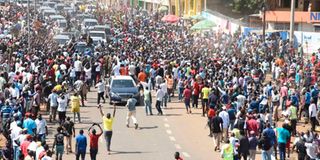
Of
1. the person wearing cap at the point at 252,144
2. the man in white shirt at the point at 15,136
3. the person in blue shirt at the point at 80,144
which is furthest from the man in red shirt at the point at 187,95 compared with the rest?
the man in white shirt at the point at 15,136

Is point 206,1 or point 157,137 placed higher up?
point 206,1

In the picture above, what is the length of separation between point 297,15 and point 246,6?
40.2 feet

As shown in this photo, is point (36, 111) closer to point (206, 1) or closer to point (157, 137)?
point (157, 137)

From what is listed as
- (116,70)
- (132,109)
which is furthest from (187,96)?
(116,70)

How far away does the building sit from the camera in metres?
63.9

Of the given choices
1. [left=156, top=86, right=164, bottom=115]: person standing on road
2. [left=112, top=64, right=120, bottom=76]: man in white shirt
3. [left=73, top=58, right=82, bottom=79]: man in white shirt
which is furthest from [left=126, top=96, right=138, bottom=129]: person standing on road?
[left=112, top=64, right=120, bottom=76]: man in white shirt

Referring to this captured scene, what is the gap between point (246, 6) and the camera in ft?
255

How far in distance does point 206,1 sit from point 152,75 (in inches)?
1649

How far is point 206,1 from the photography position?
81125mm

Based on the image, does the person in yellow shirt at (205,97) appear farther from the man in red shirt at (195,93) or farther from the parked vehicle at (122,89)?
the parked vehicle at (122,89)

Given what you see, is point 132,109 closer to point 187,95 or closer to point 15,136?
point 187,95

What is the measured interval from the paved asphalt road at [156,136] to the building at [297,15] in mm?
29011

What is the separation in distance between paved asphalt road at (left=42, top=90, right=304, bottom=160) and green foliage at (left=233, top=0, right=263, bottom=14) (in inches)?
1603

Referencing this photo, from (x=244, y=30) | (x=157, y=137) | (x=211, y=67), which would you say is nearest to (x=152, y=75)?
(x=211, y=67)
